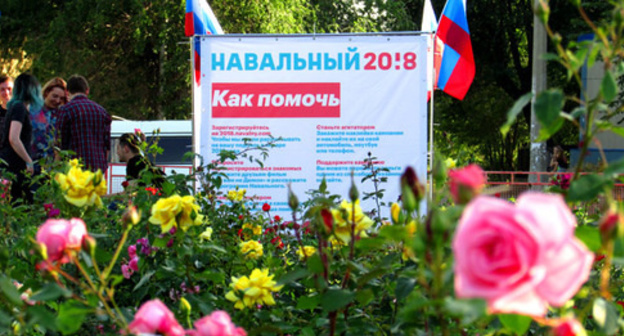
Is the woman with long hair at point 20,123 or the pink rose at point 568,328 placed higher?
the woman with long hair at point 20,123

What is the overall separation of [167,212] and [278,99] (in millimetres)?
5512

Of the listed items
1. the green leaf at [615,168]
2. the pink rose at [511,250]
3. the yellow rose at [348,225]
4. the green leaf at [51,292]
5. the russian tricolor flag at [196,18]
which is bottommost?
the green leaf at [51,292]

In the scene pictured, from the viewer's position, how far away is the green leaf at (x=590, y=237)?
1.19m

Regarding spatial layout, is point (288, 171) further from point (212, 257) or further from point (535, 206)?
point (535, 206)

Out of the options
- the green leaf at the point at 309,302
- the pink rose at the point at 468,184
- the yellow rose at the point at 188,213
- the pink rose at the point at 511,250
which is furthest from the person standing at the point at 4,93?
the pink rose at the point at 511,250

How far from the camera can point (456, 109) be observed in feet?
97.7

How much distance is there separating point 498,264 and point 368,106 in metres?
6.60

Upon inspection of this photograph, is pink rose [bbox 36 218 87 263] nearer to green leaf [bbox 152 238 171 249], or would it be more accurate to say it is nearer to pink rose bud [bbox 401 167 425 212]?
pink rose bud [bbox 401 167 425 212]

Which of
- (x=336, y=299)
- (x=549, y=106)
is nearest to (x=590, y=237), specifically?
(x=549, y=106)

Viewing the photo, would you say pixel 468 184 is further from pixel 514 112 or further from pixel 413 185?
pixel 514 112

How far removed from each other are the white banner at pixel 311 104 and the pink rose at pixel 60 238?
5978 mm

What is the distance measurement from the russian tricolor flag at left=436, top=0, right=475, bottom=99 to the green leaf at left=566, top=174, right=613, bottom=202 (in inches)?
286

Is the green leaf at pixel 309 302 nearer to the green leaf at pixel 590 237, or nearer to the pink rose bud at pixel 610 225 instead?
the green leaf at pixel 590 237

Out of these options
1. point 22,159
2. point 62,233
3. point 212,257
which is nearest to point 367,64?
point 22,159
